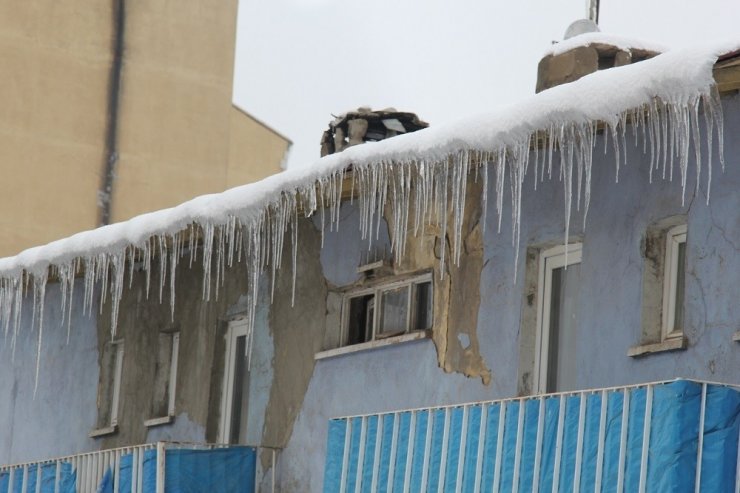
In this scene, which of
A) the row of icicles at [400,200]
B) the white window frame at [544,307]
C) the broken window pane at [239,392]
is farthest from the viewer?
the broken window pane at [239,392]

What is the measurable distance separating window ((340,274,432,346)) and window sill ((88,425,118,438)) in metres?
3.42

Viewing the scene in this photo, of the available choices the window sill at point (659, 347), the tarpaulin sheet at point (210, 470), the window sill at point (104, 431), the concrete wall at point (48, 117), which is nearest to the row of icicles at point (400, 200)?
the window sill at point (659, 347)

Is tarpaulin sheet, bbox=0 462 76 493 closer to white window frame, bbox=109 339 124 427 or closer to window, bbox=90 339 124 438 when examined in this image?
window, bbox=90 339 124 438

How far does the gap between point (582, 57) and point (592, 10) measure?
210cm

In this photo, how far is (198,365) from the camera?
1725cm

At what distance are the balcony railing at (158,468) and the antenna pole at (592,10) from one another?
4.79 m

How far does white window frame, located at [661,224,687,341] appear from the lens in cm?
1246

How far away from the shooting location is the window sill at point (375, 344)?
1458 centimetres

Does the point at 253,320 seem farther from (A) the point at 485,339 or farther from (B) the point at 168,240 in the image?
(A) the point at 485,339

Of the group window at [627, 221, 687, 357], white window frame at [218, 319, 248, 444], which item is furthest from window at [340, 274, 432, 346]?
window at [627, 221, 687, 357]

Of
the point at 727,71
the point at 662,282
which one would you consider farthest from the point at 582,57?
the point at 727,71

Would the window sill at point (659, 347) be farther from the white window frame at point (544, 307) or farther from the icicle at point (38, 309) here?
the icicle at point (38, 309)

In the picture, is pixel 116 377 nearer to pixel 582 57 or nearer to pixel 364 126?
pixel 364 126

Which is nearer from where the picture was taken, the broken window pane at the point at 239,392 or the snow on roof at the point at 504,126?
the snow on roof at the point at 504,126
